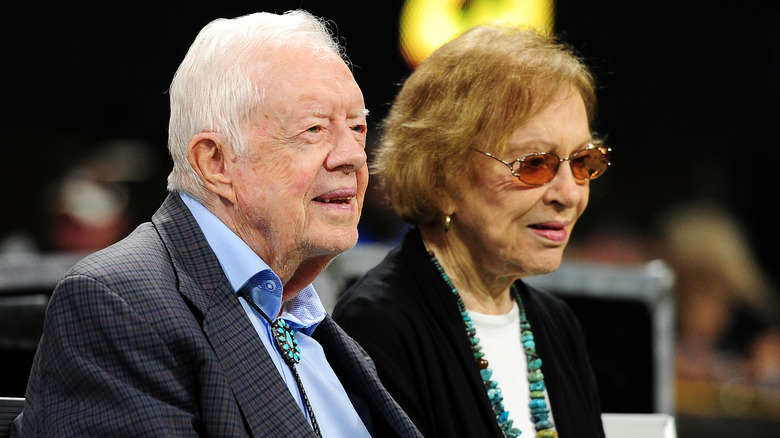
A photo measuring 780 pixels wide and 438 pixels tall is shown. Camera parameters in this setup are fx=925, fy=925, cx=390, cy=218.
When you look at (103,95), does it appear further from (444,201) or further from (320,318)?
(320,318)

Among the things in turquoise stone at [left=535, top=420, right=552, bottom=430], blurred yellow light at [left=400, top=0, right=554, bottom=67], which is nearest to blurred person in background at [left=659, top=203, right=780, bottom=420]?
blurred yellow light at [left=400, top=0, right=554, bottom=67]

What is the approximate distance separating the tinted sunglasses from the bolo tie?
0.82 meters

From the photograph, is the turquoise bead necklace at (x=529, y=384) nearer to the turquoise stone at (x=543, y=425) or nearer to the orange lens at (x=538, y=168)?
the turquoise stone at (x=543, y=425)

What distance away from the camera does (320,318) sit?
1.83 meters

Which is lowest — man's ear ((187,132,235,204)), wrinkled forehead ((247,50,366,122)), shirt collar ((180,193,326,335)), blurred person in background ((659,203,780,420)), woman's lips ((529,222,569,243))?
blurred person in background ((659,203,780,420))

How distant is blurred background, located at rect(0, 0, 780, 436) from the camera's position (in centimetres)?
558

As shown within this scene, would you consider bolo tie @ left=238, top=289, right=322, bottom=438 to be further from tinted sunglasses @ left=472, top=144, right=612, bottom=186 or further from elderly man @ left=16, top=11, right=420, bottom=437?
→ tinted sunglasses @ left=472, top=144, right=612, bottom=186

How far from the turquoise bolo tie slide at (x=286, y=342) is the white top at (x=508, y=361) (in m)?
0.72

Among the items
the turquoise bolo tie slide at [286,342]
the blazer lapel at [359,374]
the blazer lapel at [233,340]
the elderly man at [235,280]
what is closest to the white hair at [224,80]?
the elderly man at [235,280]

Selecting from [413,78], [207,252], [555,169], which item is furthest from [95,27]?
[207,252]

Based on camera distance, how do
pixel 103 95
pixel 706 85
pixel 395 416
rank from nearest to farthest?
pixel 395 416
pixel 103 95
pixel 706 85

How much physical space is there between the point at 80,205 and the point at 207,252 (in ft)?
14.9

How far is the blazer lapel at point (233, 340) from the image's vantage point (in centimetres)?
145

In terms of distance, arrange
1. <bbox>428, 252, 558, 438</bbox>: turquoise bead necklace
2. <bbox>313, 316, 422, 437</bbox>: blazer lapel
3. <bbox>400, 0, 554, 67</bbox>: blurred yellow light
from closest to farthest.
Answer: <bbox>313, 316, 422, 437</bbox>: blazer lapel, <bbox>428, 252, 558, 438</bbox>: turquoise bead necklace, <bbox>400, 0, 554, 67</bbox>: blurred yellow light
